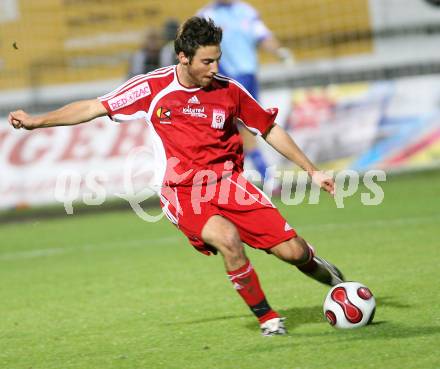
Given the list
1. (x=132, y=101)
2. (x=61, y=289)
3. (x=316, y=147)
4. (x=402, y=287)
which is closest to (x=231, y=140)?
(x=132, y=101)

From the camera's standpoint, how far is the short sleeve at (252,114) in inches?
246

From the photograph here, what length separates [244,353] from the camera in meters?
5.39

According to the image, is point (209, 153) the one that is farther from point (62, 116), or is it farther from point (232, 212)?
point (62, 116)

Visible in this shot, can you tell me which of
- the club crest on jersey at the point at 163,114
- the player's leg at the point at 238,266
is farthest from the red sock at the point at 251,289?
the club crest on jersey at the point at 163,114

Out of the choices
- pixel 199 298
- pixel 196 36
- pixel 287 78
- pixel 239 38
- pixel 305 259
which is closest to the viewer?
pixel 196 36

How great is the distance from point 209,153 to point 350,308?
1.29 meters

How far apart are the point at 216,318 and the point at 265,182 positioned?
701 cm

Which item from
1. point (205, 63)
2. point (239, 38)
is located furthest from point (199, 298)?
point (239, 38)

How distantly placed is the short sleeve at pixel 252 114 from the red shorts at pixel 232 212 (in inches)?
14.9

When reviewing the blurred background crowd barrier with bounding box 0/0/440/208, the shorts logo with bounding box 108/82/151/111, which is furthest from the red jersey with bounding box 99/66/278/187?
the blurred background crowd barrier with bounding box 0/0/440/208

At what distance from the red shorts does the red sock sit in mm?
252

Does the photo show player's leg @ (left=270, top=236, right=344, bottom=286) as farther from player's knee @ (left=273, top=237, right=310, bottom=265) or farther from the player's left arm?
the player's left arm

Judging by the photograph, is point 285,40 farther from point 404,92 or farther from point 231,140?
point 231,140

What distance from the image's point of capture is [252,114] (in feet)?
20.5
